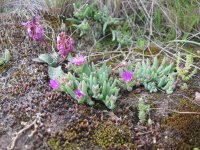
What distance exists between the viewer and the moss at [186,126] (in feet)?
7.01

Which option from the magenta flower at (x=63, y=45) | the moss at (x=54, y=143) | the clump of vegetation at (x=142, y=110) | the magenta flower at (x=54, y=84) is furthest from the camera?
the magenta flower at (x=63, y=45)

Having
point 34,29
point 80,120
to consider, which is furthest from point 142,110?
point 34,29

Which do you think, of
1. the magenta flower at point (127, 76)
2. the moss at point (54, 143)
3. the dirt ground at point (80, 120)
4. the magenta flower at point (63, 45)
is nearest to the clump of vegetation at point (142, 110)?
the dirt ground at point (80, 120)

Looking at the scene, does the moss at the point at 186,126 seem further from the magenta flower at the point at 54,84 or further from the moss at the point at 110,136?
the magenta flower at the point at 54,84

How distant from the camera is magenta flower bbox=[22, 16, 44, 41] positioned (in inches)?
104

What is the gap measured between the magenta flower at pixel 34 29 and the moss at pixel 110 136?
2.62 feet

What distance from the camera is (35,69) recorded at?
8.27ft

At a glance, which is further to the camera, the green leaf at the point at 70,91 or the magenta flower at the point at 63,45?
the magenta flower at the point at 63,45

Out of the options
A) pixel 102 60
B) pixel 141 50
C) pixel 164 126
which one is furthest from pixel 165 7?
pixel 164 126

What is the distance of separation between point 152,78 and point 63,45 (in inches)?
22.0

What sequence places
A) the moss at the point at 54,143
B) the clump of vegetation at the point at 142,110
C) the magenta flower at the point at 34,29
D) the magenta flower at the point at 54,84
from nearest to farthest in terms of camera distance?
the moss at the point at 54,143
the clump of vegetation at the point at 142,110
the magenta flower at the point at 54,84
the magenta flower at the point at 34,29

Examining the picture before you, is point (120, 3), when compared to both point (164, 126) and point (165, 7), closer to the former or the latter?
point (165, 7)

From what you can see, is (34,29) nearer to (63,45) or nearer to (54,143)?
(63,45)

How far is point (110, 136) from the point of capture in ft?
6.91
